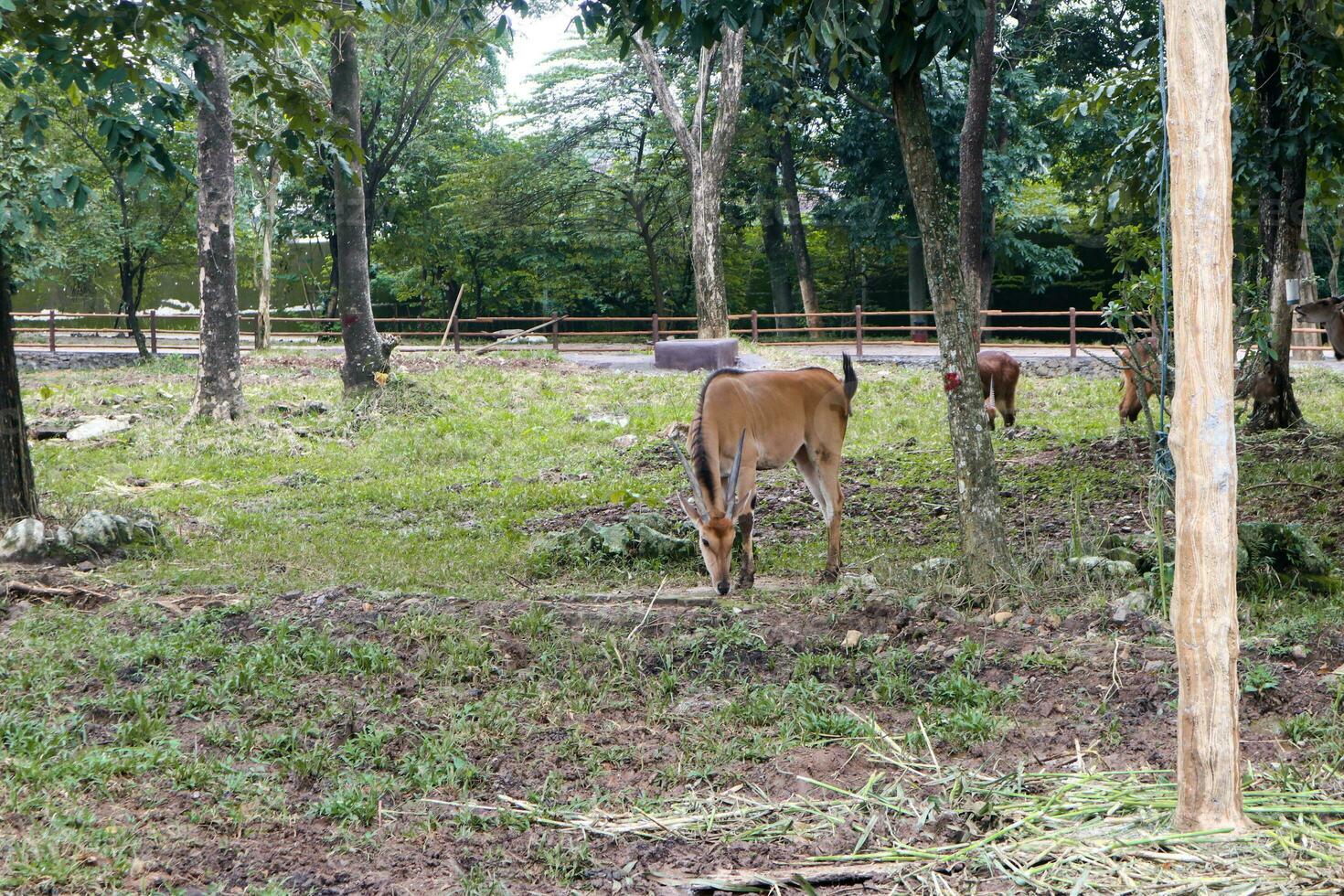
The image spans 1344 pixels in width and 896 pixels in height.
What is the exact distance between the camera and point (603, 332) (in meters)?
29.6

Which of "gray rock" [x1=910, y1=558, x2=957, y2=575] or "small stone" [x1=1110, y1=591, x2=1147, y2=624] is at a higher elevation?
"gray rock" [x1=910, y1=558, x2=957, y2=575]

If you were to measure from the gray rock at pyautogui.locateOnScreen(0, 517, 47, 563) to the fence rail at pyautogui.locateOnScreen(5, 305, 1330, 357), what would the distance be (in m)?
18.0

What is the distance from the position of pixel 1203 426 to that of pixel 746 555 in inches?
172

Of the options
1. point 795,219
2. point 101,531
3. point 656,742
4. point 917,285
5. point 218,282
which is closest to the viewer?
point 656,742

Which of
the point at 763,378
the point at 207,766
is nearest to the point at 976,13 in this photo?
the point at 763,378

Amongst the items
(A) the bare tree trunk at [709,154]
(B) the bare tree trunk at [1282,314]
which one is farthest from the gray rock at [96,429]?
(B) the bare tree trunk at [1282,314]

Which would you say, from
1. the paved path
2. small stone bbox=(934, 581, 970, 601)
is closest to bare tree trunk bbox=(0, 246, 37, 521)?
small stone bbox=(934, 581, 970, 601)

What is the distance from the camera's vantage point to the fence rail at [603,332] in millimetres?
26719

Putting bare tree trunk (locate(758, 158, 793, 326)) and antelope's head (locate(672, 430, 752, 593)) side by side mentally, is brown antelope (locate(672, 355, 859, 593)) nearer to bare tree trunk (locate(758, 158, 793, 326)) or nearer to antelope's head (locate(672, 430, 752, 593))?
antelope's head (locate(672, 430, 752, 593))

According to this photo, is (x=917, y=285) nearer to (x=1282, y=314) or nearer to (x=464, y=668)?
(x=1282, y=314)

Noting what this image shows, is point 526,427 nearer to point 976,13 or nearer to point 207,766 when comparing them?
point 976,13

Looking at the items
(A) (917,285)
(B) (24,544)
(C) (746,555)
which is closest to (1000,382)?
(C) (746,555)

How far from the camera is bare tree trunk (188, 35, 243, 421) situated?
1523 cm

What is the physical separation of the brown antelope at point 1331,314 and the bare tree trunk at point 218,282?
39.8 feet
